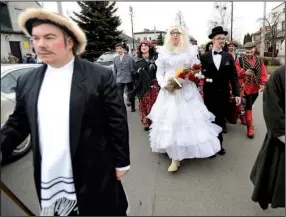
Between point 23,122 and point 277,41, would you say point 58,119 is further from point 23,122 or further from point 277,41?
point 277,41

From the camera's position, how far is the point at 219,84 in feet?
9.65

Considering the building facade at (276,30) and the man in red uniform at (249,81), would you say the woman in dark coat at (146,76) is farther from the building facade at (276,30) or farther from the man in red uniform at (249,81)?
the building facade at (276,30)

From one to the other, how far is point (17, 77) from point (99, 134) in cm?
50

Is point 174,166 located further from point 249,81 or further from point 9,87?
point 9,87

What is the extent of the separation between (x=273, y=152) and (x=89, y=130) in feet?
4.27

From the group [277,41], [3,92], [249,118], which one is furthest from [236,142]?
[3,92]

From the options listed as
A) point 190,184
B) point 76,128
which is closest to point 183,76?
point 190,184

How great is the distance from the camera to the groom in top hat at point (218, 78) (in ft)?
9.38

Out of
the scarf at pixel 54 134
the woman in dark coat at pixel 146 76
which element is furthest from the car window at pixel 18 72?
the woman in dark coat at pixel 146 76

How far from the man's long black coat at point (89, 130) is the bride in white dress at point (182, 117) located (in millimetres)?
1406

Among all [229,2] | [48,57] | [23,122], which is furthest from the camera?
[229,2]

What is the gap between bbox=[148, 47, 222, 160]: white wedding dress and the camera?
275 centimetres

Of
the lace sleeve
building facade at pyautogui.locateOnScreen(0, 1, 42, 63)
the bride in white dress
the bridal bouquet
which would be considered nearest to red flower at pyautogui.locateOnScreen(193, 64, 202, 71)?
the bridal bouquet

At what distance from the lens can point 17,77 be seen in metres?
1.23
